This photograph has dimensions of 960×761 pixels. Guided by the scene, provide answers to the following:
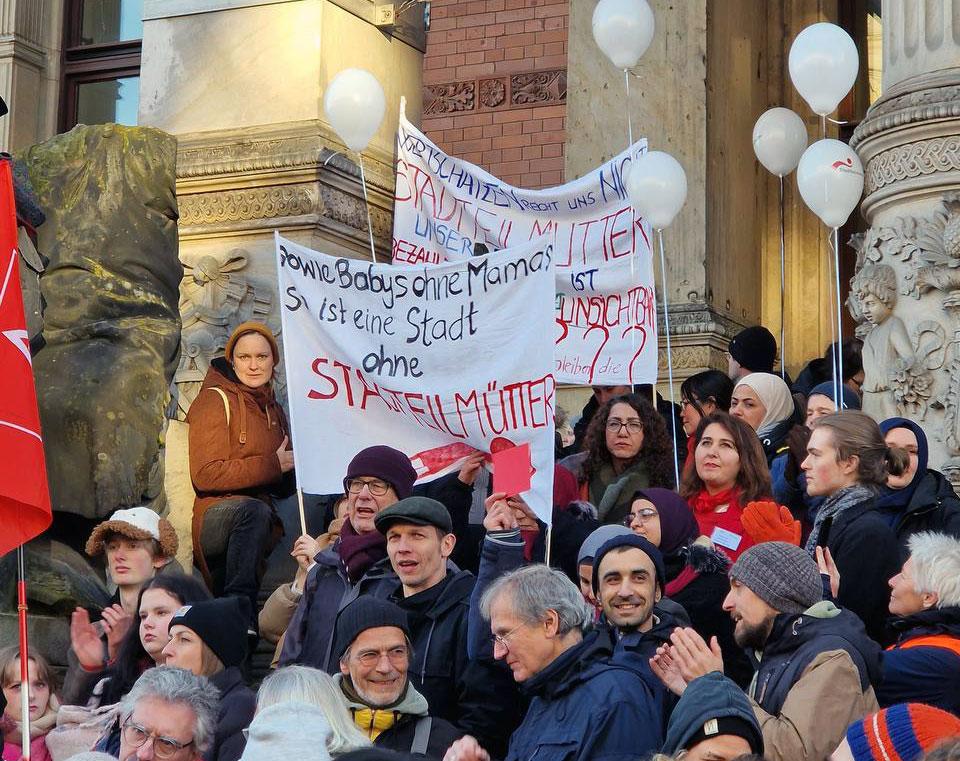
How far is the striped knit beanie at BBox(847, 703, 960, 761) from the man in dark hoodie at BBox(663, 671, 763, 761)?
2.14 ft

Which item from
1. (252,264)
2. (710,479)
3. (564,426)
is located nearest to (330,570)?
(710,479)

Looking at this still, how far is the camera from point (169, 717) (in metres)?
5.86

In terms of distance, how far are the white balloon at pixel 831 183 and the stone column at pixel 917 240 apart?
246mm

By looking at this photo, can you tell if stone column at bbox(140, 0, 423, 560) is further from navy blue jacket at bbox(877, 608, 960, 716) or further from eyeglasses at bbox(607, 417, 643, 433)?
navy blue jacket at bbox(877, 608, 960, 716)

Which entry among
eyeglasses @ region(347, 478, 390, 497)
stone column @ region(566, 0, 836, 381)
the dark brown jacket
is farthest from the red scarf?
stone column @ region(566, 0, 836, 381)

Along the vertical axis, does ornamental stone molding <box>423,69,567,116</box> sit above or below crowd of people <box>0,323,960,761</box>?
above

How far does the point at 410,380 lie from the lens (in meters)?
8.02

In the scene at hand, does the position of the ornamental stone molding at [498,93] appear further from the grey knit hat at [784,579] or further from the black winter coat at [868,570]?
the grey knit hat at [784,579]

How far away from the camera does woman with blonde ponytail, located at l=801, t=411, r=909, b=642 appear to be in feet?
21.4

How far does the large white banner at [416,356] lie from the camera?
25.3 ft

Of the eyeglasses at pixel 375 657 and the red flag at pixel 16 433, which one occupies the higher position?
the red flag at pixel 16 433

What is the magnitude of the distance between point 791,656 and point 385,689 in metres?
1.15

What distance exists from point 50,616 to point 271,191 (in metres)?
3.77

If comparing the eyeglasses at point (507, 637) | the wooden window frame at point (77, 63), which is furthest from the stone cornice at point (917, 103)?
the wooden window frame at point (77, 63)
